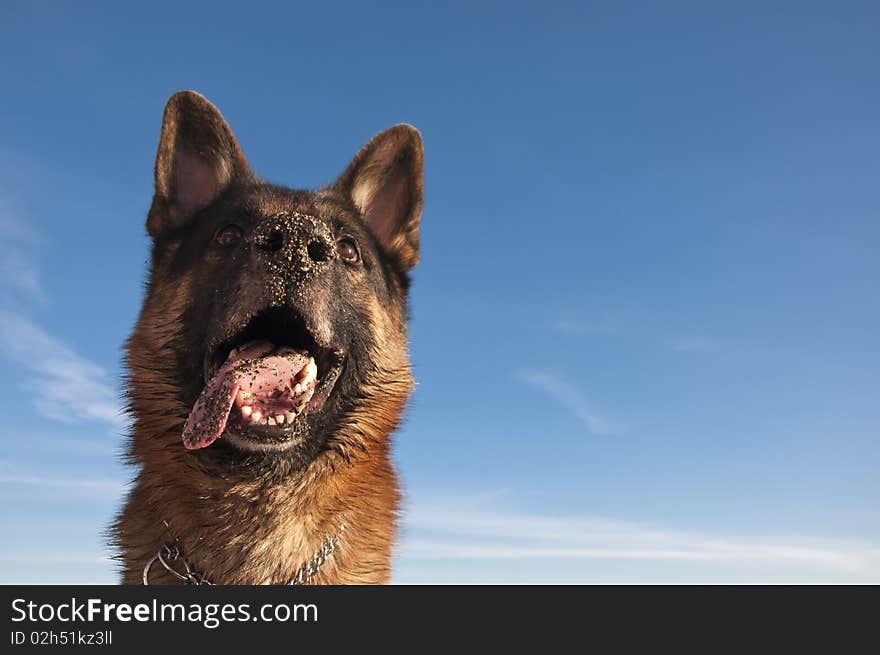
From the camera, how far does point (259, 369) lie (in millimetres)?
5039

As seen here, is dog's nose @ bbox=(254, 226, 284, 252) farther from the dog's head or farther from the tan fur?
the tan fur

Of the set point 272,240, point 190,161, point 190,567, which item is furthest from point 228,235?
point 190,567

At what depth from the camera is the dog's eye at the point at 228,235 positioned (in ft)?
18.5

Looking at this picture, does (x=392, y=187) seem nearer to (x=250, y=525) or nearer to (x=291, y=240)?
(x=291, y=240)

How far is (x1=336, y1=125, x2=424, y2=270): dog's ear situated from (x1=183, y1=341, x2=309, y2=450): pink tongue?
216 centimetres

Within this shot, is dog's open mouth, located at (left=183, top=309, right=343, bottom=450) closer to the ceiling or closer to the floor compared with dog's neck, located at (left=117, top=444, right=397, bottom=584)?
closer to the ceiling

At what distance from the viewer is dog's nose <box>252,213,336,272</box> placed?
16.7 feet

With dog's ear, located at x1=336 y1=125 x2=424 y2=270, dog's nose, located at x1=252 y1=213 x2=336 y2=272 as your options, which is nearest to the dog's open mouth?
dog's nose, located at x1=252 y1=213 x2=336 y2=272

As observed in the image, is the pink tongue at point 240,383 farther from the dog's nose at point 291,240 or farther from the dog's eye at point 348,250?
the dog's eye at point 348,250

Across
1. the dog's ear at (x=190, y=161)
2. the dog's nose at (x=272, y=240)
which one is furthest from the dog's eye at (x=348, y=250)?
the dog's ear at (x=190, y=161)

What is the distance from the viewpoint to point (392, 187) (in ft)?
23.4

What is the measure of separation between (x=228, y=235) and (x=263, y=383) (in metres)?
1.30

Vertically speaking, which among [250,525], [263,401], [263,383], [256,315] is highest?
[256,315]
